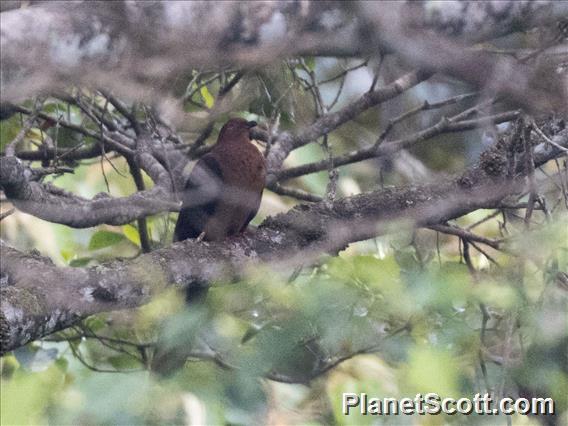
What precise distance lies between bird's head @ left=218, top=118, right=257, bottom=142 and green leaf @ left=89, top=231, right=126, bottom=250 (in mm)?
673

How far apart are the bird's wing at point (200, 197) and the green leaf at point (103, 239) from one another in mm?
257

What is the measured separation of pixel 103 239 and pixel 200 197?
1.69 ft

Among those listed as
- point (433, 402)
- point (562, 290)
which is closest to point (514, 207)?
point (562, 290)

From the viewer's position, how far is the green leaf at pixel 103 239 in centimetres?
378

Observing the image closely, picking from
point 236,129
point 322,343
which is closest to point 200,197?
point 236,129

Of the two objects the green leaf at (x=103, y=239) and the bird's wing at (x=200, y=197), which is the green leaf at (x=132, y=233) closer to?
the green leaf at (x=103, y=239)

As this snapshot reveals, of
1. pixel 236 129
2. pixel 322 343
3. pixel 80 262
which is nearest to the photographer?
pixel 322 343

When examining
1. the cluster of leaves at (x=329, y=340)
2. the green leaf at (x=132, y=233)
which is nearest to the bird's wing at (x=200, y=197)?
the green leaf at (x=132, y=233)

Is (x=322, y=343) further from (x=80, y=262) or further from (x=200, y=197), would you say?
(x=80, y=262)

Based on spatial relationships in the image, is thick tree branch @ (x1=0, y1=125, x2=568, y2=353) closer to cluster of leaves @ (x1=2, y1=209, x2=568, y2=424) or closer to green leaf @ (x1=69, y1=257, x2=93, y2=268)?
cluster of leaves @ (x1=2, y1=209, x2=568, y2=424)

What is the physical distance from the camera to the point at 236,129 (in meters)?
4.17

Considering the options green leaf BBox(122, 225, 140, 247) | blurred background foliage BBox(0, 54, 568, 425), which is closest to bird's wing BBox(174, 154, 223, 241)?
green leaf BBox(122, 225, 140, 247)

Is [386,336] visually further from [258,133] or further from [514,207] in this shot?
[258,133]

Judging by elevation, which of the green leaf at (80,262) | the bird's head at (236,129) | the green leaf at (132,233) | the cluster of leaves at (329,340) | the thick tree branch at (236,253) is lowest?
the cluster of leaves at (329,340)
